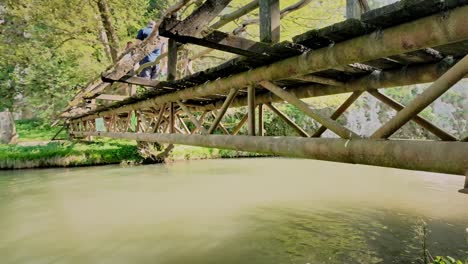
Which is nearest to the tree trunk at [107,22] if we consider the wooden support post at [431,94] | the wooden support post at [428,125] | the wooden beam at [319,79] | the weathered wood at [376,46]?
the wooden beam at [319,79]

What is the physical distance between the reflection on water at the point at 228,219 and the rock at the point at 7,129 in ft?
40.0

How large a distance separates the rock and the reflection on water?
40.0 feet

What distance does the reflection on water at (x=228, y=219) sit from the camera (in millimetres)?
5223

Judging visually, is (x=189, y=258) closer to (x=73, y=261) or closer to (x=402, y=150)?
(x=73, y=261)

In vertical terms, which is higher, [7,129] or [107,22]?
[107,22]

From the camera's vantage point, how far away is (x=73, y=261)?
5047mm

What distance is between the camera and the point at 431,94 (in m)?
2.27

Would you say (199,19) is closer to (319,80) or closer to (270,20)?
(270,20)

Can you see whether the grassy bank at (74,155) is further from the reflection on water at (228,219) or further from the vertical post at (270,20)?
the vertical post at (270,20)

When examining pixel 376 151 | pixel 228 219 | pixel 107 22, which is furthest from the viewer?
pixel 107 22

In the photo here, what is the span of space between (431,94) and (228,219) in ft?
18.1

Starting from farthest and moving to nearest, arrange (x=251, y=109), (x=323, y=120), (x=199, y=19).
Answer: (x=251, y=109), (x=323, y=120), (x=199, y=19)

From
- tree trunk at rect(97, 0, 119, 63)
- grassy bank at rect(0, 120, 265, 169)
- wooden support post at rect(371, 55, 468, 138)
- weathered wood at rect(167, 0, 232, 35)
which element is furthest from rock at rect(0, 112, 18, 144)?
wooden support post at rect(371, 55, 468, 138)

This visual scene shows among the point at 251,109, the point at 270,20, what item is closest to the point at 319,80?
the point at 251,109
